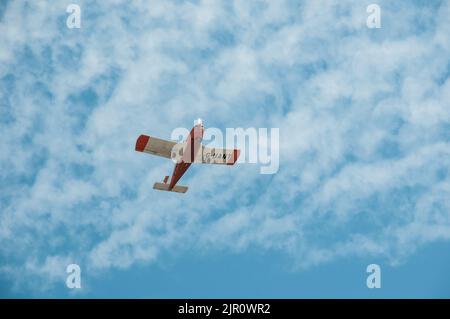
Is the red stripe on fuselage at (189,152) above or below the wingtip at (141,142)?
below

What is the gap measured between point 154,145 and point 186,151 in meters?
2.63

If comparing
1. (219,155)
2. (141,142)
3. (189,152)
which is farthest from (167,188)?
(189,152)

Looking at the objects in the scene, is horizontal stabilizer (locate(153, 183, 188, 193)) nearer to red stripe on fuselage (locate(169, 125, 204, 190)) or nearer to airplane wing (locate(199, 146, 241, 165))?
red stripe on fuselage (locate(169, 125, 204, 190))

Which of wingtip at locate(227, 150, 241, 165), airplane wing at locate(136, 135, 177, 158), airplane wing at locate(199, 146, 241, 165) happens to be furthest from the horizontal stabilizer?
wingtip at locate(227, 150, 241, 165)

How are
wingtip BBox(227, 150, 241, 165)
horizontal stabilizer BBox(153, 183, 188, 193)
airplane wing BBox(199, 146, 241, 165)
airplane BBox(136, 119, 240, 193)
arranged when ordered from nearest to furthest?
airplane BBox(136, 119, 240, 193)
airplane wing BBox(199, 146, 241, 165)
wingtip BBox(227, 150, 241, 165)
horizontal stabilizer BBox(153, 183, 188, 193)

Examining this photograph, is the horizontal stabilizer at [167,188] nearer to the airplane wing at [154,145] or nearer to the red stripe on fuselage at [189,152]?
the red stripe on fuselage at [189,152]

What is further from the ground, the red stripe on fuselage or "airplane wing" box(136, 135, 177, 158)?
"airplane wing" box(136, 135, 177, 158)

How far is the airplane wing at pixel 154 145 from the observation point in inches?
1966

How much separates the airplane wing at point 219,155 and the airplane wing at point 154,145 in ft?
9.62

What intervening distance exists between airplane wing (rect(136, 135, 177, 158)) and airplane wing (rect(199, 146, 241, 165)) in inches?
115

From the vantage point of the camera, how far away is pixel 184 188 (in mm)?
56469

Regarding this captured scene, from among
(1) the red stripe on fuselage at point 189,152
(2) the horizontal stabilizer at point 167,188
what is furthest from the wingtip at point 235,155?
(2) the horizontal stabilizer at point 167,188

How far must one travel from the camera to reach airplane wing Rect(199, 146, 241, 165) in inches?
2041

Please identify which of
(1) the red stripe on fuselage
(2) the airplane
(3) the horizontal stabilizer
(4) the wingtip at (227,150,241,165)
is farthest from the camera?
(3) the horizontal stabilizer
